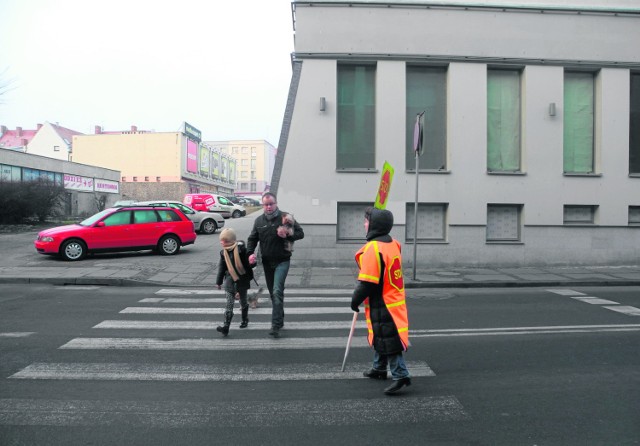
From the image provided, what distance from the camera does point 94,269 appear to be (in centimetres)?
1273

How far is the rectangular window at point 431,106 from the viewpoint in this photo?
14.6 metres

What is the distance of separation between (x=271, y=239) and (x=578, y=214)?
11.4 meters

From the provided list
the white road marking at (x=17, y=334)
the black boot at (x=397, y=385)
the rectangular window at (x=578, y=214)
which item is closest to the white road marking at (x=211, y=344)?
the white road marking at (x=17, y=334)

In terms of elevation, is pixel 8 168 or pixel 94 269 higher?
pixel 8 168

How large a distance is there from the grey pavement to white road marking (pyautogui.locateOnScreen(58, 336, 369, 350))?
4708mm

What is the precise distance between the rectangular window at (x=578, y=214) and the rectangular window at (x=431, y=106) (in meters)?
3.89

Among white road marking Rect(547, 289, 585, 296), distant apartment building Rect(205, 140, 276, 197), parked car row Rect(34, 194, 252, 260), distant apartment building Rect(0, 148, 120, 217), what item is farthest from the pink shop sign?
distant apartment building Rect(205, 140, 276, 197)

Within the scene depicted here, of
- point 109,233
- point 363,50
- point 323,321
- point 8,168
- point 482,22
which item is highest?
point 482,22

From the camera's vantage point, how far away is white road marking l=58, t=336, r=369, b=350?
20.1 ft

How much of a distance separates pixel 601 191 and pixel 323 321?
10.9m

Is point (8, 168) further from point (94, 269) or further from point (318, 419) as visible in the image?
point (318, 419)

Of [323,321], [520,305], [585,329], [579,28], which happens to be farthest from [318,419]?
[579,28]

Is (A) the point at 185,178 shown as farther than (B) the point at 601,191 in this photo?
Yes

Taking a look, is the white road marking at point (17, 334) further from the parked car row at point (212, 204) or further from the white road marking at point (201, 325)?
the parked car row at point (212, 204)
